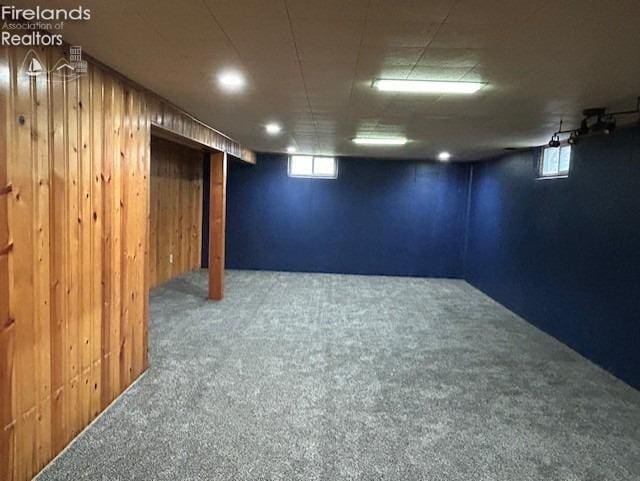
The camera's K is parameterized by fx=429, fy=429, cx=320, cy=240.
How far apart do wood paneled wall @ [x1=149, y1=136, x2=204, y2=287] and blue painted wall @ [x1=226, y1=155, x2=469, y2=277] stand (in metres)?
0.65

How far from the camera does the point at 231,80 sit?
287 cm

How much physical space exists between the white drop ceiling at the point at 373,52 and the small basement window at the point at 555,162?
1.24 meters

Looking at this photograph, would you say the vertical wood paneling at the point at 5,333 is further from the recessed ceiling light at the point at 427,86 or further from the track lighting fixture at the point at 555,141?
the track lighting fixture at the point at 555,141

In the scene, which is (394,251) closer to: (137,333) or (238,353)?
(238,353)

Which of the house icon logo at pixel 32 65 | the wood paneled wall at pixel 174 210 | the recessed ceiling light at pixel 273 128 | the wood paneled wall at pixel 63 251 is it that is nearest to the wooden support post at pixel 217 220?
the recessed ceiling light at pixel 273 128

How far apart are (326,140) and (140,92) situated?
311 cm

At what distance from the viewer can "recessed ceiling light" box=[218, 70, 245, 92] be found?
271 cm

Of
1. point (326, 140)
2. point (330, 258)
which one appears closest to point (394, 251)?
point (330, 258)

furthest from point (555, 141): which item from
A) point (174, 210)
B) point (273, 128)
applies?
point (174, 210)

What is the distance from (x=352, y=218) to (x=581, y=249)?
455 cm

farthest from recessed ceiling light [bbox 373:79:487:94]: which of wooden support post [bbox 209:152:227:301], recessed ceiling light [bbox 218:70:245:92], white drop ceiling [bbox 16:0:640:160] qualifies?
wooden support post [bbox 209:152:227:301]

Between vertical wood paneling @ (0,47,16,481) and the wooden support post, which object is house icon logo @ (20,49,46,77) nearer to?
vertical wood paneling @ (0,47,16,481)

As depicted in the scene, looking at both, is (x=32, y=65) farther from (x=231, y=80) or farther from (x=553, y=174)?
(x=553, y=174)

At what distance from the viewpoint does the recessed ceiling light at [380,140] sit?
18.0 feet
